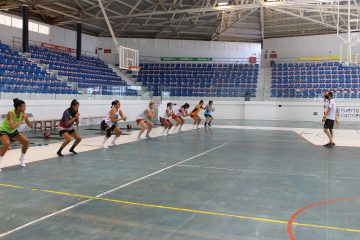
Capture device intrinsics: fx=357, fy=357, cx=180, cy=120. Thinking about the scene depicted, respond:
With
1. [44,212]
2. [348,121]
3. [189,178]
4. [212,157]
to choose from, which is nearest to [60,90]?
→ [212,157]

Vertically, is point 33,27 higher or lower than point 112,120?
higher

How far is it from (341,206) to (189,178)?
3106 millimetres

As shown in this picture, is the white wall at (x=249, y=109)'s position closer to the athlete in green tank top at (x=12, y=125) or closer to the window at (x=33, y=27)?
the window at (x=33, y=27)

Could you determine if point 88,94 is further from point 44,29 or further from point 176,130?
point 44,29

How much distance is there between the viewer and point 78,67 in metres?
30.9

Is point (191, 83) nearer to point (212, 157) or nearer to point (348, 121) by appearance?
point (348, 121)

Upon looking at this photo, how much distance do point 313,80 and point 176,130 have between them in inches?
790

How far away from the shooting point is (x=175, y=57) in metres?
39.8

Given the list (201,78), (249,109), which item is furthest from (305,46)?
(201,78)

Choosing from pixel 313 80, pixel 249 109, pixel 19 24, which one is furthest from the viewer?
pixel 313 80

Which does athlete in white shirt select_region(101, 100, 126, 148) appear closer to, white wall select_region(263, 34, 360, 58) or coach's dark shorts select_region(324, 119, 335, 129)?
coach's dark shorts select_region(324, 119, 335, 129)

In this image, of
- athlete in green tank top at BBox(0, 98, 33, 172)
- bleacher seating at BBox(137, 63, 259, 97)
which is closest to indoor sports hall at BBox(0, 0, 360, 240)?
athlete in green tank top at BBox(0, 98, 33, 172)

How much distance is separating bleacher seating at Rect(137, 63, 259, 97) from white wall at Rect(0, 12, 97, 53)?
622 cm

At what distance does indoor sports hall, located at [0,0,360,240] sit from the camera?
5105 millimetres
